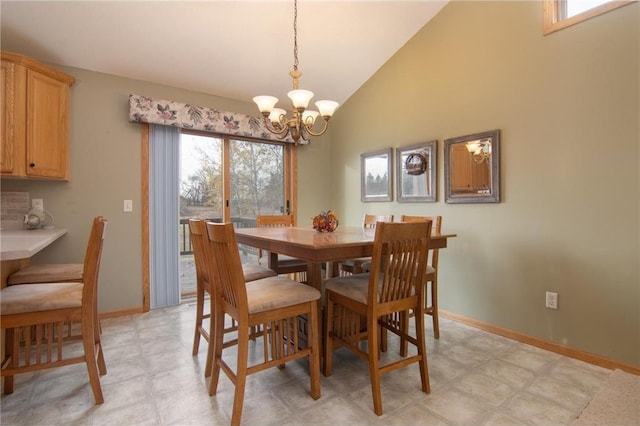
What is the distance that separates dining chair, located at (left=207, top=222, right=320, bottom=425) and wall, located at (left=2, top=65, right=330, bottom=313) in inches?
70.2

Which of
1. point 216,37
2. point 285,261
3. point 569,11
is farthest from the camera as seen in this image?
point 216,37

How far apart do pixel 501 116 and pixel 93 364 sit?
127 inches

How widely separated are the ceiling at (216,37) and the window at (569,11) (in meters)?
0.97

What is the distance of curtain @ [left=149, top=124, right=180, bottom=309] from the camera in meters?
3.23

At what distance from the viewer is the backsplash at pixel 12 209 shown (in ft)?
8.55

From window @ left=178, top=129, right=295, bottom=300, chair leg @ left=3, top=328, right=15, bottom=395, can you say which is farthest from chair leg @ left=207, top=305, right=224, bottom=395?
window @ left=178, top=129, right=295, bottom=300

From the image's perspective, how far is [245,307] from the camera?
5.04 ft

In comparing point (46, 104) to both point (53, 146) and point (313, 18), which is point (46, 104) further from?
point (313, 18)

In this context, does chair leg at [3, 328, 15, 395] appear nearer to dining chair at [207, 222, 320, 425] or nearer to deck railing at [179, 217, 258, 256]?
dining chair at [207, 222, 320, 425]

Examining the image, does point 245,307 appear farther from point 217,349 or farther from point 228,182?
point 228,182

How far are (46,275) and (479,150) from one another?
11.3ft

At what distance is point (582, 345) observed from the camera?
2.19 m

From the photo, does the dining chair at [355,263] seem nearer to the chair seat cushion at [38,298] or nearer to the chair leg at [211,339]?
the chair leg at [211,339]

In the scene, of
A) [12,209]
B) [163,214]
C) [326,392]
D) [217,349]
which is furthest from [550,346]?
[12,209]
